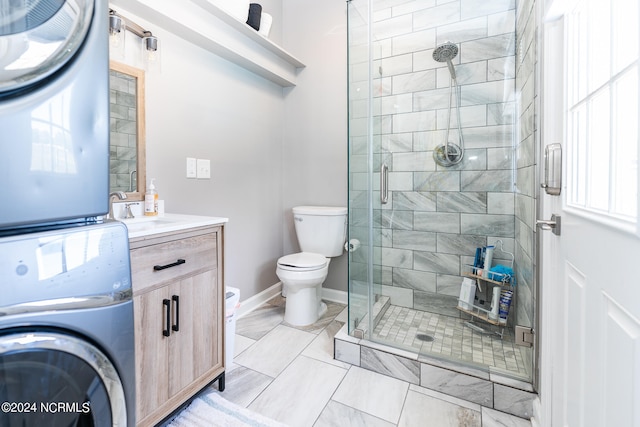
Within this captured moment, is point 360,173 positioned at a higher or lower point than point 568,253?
higher

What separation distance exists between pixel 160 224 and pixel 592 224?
1.53m

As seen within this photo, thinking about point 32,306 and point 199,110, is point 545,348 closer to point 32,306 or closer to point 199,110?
point 32,306

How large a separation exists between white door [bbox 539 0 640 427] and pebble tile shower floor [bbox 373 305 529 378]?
38cm

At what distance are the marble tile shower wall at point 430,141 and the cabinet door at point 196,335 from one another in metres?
0.87

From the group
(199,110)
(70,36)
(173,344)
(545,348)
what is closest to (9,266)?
(70,36)

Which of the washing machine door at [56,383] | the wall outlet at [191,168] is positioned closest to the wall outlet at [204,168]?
the wall outlet at [191,168]

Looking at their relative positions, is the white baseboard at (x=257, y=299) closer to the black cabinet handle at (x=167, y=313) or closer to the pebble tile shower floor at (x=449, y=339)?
the pebble tile shower floor at (x=449, y=339)

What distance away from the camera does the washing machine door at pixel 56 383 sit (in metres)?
0.42

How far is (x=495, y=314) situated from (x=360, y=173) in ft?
4.03

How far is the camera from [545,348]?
1.18 metres

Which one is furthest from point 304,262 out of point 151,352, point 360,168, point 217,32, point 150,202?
point 217,32

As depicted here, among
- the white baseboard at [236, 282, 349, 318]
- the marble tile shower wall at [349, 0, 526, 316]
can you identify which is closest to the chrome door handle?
the marble tile shower wall at [349, 0, 526, 316]

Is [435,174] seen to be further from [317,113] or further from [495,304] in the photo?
[317,113]

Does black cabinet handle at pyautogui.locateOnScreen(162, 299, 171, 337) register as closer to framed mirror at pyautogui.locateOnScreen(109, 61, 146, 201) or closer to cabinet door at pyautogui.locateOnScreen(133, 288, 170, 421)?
cabinet door at pyautogui.locateOnScreen(133, 288, 170, 421)
